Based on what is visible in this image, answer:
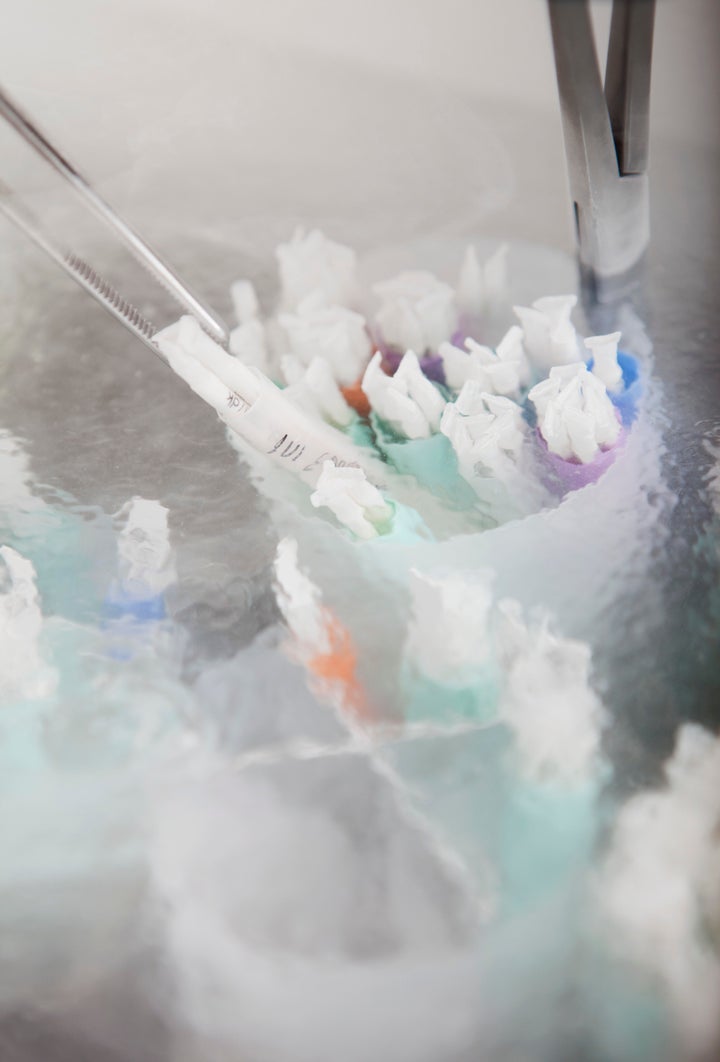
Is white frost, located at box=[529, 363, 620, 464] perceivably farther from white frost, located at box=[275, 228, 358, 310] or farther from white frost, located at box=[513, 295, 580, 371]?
white frost, located at box=[275, 228, 358, 310]

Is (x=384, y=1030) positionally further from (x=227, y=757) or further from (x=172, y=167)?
(x=172, y=167)

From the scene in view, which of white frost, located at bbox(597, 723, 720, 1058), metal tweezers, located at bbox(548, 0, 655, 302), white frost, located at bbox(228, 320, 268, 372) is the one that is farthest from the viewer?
white frost, located at bbox(228, 320, 268, 372)

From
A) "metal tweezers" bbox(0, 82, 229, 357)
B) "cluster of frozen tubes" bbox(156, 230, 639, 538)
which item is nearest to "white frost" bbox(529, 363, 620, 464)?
"cluster of frozen tubes" bbox(156, 230, 639, 538)

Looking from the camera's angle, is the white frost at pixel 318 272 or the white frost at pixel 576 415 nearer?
the white frost at pixel 576 415

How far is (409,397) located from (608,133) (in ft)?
0.66

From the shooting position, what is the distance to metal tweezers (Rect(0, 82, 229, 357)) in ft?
1.73

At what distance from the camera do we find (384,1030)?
396mm

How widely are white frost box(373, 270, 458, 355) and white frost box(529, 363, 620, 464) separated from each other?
11 cm

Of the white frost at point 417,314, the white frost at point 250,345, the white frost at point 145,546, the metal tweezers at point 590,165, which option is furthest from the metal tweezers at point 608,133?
the white frost at point 145,546

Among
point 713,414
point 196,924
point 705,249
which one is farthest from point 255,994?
point 705,249

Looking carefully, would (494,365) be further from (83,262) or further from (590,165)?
(83,262)

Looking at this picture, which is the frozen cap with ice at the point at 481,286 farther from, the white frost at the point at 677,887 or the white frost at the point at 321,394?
the white frost at the point at 677,887

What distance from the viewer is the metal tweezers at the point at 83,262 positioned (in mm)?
529

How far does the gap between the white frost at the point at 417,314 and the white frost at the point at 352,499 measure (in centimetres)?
14
